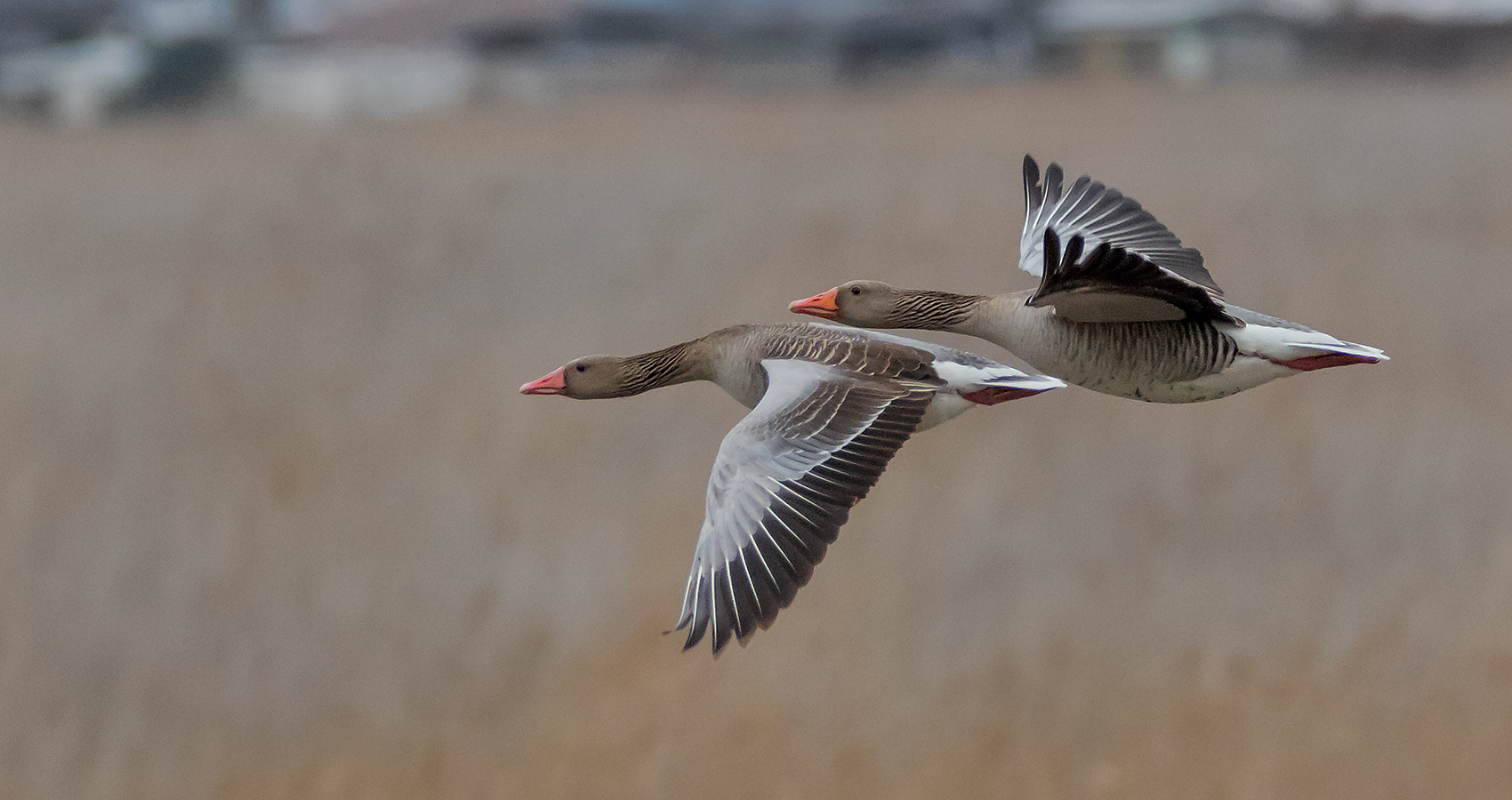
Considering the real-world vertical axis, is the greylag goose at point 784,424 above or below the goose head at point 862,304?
below

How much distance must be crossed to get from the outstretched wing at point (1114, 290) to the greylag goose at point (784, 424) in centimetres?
12

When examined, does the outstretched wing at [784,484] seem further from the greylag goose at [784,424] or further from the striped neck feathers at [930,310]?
the striped neck feathers at [930,310]

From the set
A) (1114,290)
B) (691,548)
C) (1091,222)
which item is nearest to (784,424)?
(1114,290)

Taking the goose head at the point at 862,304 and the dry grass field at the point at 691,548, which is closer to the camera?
the goose head at the point at 862,304

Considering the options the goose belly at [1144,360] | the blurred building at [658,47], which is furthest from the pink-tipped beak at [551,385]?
the blurred building at [658,47]

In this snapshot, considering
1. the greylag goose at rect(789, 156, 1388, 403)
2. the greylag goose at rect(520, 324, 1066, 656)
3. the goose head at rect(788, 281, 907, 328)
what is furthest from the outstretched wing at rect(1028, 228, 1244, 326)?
the goose head at rect(788, 281, 907, 328)

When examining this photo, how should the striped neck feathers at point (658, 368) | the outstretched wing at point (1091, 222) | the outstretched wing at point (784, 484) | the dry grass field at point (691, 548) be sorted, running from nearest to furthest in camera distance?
the outstretched wing at point (784, 484) → the striped neck feathers at point (658, 368) → the outstretched wing at point (1091, 222) → the dry grass field at point (691, 548)

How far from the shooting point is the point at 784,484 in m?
1.79

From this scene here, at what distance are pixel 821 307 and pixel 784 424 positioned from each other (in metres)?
0.23

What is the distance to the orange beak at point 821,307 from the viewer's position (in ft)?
6.37

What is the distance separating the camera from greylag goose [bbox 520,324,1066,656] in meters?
1.73

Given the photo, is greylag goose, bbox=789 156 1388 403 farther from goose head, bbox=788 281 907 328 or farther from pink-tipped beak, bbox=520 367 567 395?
pink-tipped beak, bbox=520 367 567 395

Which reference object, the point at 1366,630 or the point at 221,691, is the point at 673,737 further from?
the point at 1366,630

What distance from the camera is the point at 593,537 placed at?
30.0 feet
